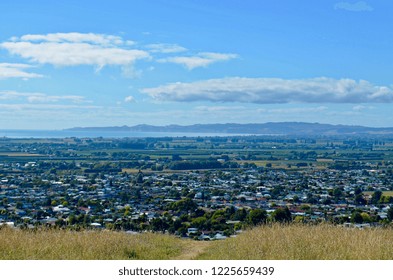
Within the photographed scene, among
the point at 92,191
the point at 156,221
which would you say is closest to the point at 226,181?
the point at 92,191

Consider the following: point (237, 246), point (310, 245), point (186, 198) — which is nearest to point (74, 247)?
point (237, 246)

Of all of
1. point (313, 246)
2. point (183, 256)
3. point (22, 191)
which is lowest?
point (22, 191)

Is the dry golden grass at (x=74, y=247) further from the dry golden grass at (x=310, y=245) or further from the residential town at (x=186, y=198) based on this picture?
the residential town at (x=186, y=198)

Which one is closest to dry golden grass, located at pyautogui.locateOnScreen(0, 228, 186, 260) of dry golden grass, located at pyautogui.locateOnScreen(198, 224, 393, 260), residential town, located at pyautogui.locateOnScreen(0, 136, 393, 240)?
dry golden grass, located at pyautogui.locateOnScreen(198, 224, 393, 260)

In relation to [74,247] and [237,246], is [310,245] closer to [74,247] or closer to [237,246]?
[237,246]

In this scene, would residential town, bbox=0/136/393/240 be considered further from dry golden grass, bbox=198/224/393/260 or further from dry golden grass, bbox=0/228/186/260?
dry golden grass, bbox=0/228/186/260

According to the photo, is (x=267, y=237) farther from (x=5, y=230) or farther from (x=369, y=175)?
(x=369, y=175)
